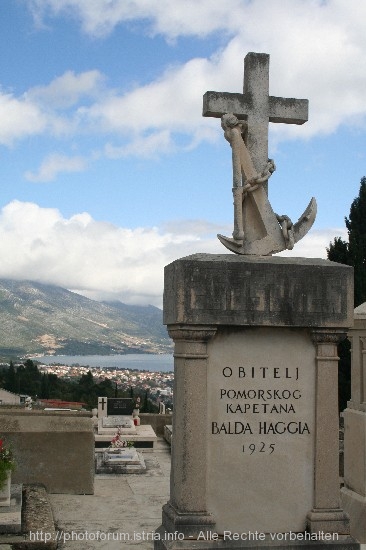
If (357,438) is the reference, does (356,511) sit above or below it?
below

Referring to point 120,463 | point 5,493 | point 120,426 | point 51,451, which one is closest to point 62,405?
point 120,426

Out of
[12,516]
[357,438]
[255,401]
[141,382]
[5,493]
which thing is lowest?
[141,382]

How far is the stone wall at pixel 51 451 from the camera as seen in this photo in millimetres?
9469

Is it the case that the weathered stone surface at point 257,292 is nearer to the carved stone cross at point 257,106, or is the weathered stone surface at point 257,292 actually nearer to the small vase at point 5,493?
the carved stone cross at point 257,106

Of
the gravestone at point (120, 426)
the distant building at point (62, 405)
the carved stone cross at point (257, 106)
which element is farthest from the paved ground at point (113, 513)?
the distant building at point (62, 405)

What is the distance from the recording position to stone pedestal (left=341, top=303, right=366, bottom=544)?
8.11 m

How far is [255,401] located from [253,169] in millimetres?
2384

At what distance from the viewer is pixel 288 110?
7195 millimetres

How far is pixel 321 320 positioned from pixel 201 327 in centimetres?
120

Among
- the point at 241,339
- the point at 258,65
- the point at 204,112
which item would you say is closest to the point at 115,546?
the point at 241,339

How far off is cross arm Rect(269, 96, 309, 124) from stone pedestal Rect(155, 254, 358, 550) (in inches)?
64.3

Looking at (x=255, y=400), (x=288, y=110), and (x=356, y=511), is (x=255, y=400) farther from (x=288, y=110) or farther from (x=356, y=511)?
(x=288, y=110)

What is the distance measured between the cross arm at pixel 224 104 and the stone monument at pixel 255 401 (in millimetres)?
1360

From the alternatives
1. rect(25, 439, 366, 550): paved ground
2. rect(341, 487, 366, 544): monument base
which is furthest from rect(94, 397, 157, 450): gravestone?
rect(341, 487, 366, 544): monument base
